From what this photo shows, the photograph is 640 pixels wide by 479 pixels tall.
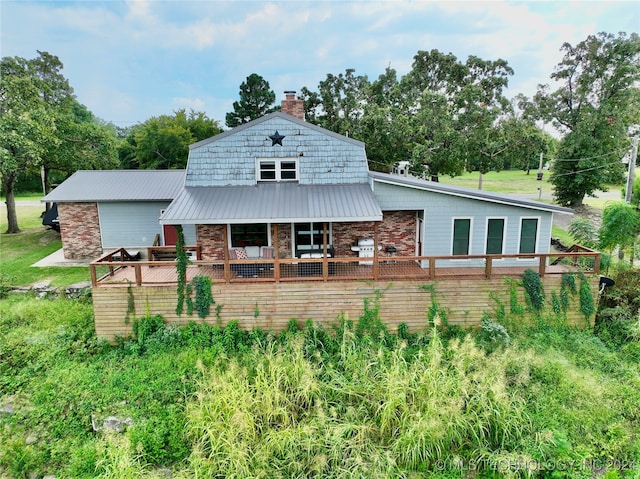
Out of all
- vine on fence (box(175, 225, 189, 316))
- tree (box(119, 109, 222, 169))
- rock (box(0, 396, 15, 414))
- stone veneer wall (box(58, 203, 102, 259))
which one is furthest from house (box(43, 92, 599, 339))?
tree (box(119, 109, 222, 169))

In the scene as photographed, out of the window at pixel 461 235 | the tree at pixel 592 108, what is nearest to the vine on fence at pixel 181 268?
the window at pixel 461 235

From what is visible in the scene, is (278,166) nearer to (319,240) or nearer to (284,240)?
(284,240)

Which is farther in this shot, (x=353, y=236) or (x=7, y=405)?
(x=353, y=236)

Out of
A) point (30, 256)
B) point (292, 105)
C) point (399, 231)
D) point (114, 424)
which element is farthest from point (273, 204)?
point (30, 256)

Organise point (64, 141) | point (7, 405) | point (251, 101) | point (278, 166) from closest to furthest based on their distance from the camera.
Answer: point (7, 405) → point (278, 166) → point (64, 141) → point (251, 101)

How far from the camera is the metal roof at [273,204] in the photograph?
1037cm

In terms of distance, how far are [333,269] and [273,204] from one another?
262cm

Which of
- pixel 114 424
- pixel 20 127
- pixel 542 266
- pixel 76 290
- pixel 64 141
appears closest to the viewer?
pixel 114 424

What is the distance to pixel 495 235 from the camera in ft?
39.4

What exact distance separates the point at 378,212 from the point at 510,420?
581 cm

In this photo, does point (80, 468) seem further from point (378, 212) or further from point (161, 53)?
point (161, 53)

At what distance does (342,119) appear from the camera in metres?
35.9

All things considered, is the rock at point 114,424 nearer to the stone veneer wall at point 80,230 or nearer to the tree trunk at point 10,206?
the stone veneer wall at point 80,230

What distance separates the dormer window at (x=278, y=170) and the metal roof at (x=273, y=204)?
299mm
